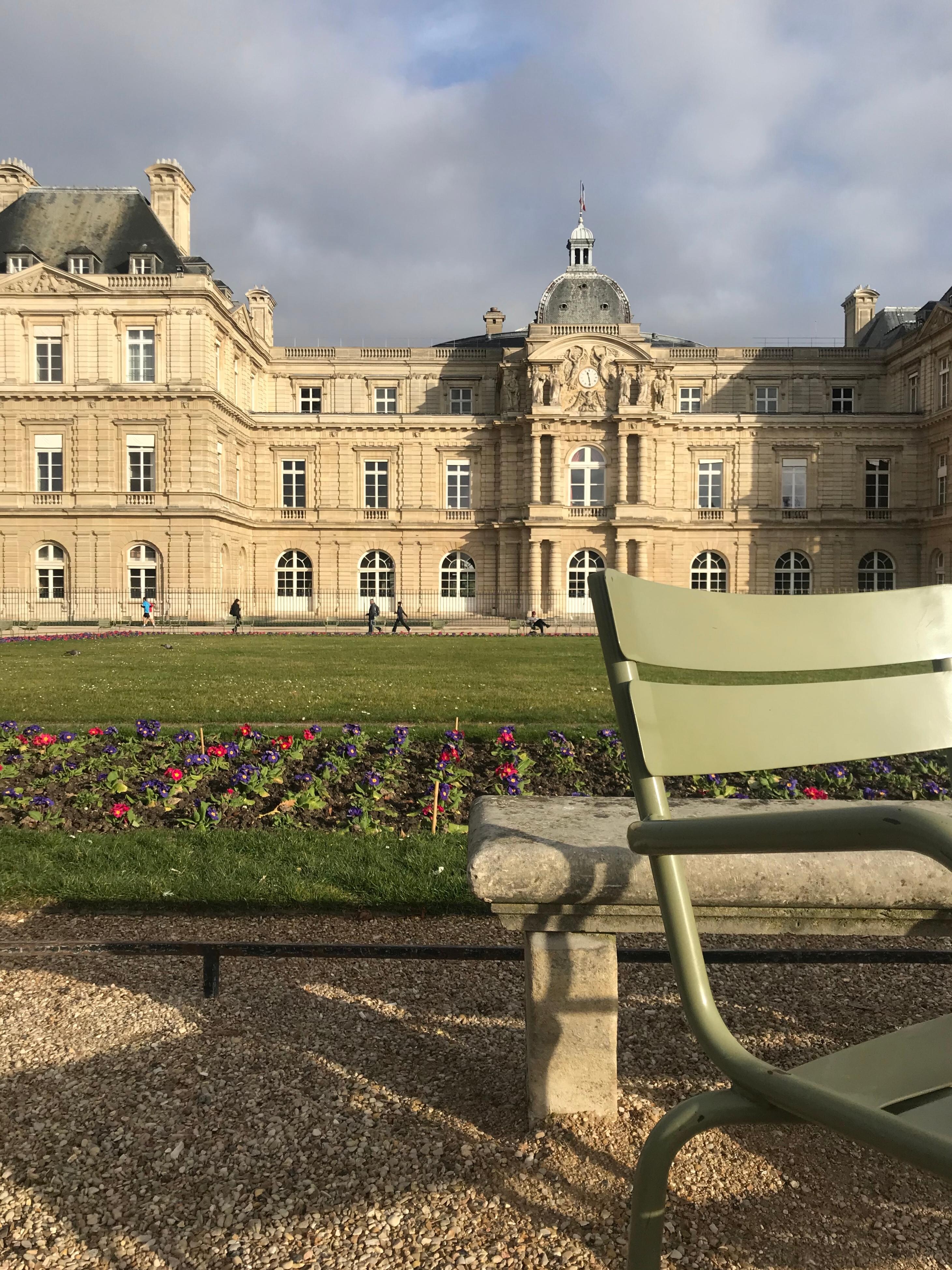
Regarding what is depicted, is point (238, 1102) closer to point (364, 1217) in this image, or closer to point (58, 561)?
point (364, 1217)

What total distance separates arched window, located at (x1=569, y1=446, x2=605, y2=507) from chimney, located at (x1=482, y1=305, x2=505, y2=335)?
11.3m

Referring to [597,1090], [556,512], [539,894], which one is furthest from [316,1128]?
[556,512]

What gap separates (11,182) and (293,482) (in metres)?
16.4

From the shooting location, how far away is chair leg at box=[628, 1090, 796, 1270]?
129 centimetres

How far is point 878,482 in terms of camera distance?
38.0m

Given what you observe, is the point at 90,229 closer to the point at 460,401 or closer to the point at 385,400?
the point at 385,400

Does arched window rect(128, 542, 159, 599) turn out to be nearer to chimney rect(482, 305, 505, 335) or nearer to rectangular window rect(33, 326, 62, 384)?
rectangular window rect(33, 326, 62, 384)

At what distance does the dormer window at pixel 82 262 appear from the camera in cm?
3375

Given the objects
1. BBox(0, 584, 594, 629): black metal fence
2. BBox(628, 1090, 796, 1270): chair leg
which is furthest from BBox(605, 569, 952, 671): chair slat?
BBox(0, 584, 594, 629): black metal fence

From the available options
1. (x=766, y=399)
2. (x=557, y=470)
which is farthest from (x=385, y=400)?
(x=766, y=399)

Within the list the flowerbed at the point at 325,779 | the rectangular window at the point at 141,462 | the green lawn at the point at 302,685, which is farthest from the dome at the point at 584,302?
the flowerbed at the point at 325,779

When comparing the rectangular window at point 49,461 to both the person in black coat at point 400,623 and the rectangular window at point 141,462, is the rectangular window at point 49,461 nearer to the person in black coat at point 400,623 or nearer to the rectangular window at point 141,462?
the rectangular window at point 141,462

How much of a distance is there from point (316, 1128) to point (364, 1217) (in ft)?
1.22

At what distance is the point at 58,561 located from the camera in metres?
33.7
